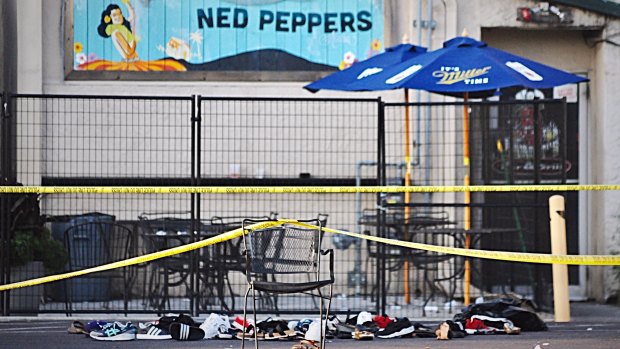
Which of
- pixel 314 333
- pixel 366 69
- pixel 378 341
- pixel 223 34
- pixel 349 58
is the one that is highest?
pixel 223 34

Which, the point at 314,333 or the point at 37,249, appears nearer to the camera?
the point at 314,333

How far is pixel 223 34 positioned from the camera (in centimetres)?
1447

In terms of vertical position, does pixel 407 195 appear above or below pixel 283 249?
above

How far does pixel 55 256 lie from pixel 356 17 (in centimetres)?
478

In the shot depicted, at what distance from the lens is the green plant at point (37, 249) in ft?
40.7

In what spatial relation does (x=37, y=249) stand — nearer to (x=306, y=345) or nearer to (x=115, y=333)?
(x=115, y=333)

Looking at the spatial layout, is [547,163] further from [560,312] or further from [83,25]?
[83,25]

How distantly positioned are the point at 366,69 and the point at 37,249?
416cm

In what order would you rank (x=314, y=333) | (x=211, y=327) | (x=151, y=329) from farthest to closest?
(x=151, y=329) < (x=211, y=327) < (x=314, y=333)

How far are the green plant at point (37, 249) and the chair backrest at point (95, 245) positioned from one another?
0.13 metres

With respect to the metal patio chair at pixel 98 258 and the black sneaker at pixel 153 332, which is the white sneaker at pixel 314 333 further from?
the metal patio chair at pixel 98 258

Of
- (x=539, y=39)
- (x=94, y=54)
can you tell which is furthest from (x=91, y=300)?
(x=539, y=39)

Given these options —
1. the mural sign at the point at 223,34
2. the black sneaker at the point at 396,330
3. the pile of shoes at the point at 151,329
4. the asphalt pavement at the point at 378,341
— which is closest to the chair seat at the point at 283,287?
the asphalt pavement at the point at 378,341

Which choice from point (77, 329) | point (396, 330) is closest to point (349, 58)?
point (396, 330)
